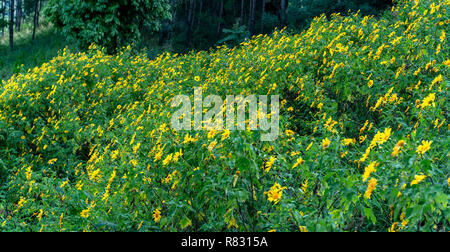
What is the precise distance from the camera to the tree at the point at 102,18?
11.5 meters

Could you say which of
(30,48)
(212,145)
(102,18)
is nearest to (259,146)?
(212,145)

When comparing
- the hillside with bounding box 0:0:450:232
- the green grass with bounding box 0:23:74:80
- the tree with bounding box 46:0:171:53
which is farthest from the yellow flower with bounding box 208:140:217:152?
the green grass with bounding box 0:23:74:80

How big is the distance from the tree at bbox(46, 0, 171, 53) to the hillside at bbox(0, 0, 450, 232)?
123 inches

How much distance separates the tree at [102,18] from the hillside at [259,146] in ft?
10.3

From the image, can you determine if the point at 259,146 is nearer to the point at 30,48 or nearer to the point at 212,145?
the point at 212,145

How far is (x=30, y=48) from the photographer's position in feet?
74.0

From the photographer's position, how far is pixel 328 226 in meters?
1.86

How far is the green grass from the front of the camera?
58.6 ft

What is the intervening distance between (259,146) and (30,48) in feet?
77.4

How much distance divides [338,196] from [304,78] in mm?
2644

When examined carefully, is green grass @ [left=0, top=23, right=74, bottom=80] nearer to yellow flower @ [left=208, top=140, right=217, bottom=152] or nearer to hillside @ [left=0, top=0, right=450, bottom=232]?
hillside @ [left=0, top=0, right=450, bottom=232]

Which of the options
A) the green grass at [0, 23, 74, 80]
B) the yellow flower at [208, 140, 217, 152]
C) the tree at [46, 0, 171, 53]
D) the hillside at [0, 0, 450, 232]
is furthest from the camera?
the green grass at [0, 23, 74, 80]
